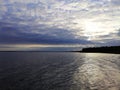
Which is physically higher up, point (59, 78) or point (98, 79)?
point (59, 78)

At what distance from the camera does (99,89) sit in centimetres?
3231

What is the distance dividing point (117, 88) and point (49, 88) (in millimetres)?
12671

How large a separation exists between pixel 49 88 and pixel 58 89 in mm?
1862

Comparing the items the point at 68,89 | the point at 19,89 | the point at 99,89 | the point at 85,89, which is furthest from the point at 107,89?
the point at 19,89

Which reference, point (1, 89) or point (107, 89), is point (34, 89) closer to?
point (1, 89)

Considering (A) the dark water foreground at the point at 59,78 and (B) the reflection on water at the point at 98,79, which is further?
(B) the reflection on water at the point at 98,79

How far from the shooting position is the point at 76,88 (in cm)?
3281

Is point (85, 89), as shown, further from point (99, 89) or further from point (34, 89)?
point (34, 89)

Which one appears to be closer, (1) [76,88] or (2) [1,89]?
(2) [1,89]

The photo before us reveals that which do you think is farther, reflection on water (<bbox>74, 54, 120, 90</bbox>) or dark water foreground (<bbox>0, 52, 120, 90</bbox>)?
reflection on water (<bbox>74, 54, 120, 90</bbox>)

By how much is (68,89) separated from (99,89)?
19.0 ft

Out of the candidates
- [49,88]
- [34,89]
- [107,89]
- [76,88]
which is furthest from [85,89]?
[34,89]

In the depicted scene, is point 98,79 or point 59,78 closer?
point 98,79

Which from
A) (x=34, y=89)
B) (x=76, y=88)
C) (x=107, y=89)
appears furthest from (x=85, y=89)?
(x=34, y=89)
